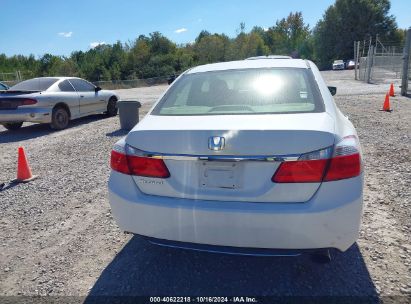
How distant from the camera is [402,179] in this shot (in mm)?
4398

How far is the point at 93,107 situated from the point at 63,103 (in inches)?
53.1

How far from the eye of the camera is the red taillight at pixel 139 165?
2.30m

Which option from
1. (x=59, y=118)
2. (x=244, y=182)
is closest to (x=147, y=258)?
(x=244, y=182)

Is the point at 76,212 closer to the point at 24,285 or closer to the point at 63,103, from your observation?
the point at 24,285

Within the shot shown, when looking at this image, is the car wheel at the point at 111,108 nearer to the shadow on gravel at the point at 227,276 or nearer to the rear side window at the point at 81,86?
the rear side window at the point at 81,86

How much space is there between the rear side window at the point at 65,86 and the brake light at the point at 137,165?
26.0 feet

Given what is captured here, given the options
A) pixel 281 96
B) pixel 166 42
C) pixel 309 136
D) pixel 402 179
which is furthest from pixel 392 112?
pixel 166 42

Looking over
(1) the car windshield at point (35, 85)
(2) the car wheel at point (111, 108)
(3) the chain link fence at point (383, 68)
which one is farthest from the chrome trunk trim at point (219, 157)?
(3) the chain link fence at point (383, 68)

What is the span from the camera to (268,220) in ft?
6.82

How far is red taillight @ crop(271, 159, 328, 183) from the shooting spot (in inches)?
81.0

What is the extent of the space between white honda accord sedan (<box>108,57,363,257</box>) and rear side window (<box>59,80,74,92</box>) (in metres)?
7.92

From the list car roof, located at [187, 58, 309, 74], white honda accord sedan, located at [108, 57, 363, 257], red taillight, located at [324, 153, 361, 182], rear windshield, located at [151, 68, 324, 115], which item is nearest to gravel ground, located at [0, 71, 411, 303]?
white honda accord sedan, located at [108, 57, 363, 257]

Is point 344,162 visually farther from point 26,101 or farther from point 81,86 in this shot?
point 81,86

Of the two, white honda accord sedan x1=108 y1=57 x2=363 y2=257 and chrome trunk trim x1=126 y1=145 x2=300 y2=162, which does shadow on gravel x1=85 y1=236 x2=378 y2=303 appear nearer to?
white honda accord sedan x1=108 y1=57 x2=363 y2=257
